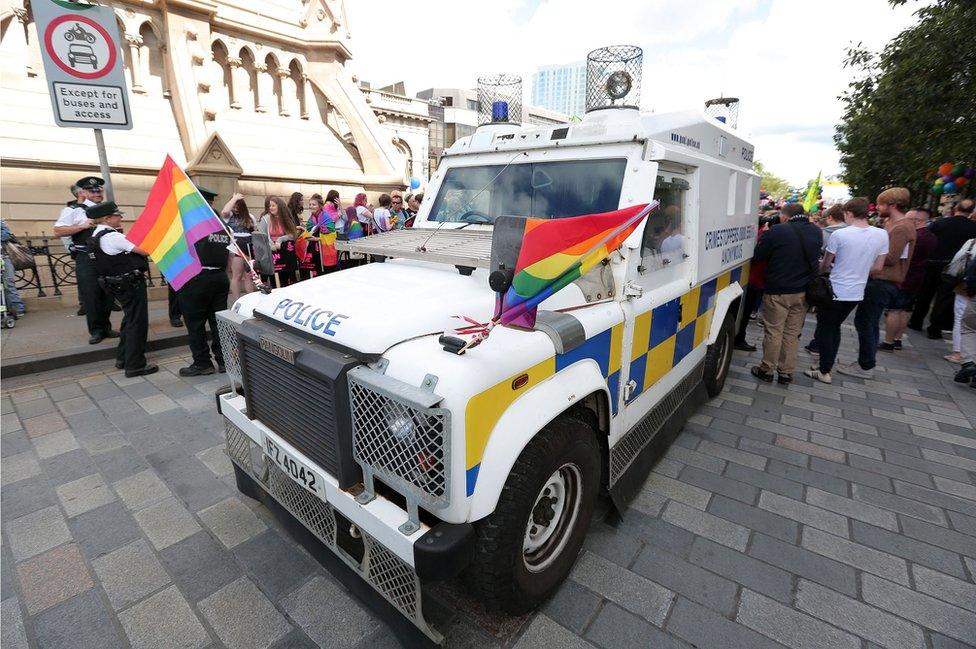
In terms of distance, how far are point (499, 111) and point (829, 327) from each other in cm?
446

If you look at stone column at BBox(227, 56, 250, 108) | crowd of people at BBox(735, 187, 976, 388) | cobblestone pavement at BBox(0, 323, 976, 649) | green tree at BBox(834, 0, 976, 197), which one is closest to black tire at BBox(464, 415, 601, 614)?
cobblestone pavement at BBox(0, 323, 976, 649)

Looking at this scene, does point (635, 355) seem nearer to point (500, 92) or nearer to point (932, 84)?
point (500, 92)

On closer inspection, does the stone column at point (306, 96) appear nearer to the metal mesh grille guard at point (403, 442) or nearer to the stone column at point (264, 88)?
the stone column at point (264, 88)

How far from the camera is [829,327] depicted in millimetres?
5336

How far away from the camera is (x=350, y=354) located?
194 centimetres

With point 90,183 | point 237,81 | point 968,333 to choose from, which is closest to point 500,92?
point 90,183

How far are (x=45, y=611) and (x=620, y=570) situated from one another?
2.90 metres

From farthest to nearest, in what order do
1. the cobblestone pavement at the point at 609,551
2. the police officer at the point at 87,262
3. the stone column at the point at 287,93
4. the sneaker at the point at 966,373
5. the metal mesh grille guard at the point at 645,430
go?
the stone column at the point at 287,93 < the police officer at the point at 87,262 < the sneaker at the point at 966,373 < the metal mesh grille guard at the point at 645,430 < the cobblestone pavement at the point at 609,551

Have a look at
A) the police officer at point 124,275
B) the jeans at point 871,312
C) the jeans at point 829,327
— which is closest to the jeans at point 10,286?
the police officer at point 124,275

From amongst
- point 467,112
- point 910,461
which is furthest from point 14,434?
point 467,112

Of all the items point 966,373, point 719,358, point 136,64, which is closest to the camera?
point 719,358

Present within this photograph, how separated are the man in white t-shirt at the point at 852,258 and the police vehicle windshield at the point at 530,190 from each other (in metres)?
3.75

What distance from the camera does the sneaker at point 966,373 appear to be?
543 cm

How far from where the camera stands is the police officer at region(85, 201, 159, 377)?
16.0 ft
